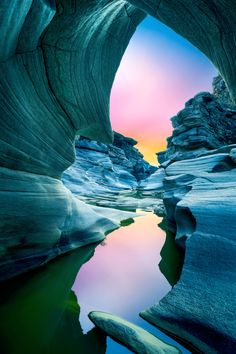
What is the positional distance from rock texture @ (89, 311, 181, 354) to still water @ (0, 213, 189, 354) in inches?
2.3

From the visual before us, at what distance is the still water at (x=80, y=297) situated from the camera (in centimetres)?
153

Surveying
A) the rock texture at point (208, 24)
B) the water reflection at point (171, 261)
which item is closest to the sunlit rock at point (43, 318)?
the water reflection at point (171, 261)

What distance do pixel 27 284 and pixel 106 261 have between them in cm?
126

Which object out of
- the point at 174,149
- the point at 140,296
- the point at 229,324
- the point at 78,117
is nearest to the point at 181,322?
the point at 229,324

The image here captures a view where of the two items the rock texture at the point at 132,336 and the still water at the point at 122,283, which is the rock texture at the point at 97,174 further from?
the rock texture at the point at 132,336

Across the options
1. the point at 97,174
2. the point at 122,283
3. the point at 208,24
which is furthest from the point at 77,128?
the point at 97,174

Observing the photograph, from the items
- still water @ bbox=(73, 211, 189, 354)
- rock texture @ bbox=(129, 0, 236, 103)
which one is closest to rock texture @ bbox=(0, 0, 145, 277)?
still water @ bbox=(73, 211, 189, 354)

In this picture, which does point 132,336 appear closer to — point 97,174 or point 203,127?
point 97,174

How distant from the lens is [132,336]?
148cm

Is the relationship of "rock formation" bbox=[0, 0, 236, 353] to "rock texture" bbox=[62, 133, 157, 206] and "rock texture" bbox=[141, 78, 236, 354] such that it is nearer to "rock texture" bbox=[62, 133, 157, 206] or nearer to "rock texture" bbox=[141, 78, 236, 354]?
"rock texture" bbox=[141, 78, 236, 354]

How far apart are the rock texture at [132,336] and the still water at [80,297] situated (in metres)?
0.06

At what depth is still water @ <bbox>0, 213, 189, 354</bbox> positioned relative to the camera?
153cm

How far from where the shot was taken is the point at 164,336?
1.56m

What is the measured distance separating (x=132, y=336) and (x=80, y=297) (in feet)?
3.08
